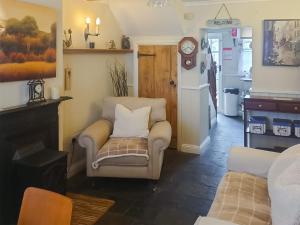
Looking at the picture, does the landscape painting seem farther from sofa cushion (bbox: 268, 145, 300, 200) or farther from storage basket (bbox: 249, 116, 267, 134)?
storage basket (bbox: 249, 116, 267, 134)

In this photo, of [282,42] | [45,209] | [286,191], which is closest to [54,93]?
[45,209]

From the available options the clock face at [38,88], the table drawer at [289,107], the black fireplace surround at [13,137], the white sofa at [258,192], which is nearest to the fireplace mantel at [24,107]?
the black fireplace surround at [13,137]

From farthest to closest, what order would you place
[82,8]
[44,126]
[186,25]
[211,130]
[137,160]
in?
[211,130] → [186,25] → [82,8] → [137,160] → [44,126]

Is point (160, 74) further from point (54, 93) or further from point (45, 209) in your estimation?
point (45, 209)

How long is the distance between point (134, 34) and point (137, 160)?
2.24 metres

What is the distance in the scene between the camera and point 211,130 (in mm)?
6242

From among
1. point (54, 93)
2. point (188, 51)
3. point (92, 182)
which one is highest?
point (188, 51)

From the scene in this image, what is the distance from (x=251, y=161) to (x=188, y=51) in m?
2.35

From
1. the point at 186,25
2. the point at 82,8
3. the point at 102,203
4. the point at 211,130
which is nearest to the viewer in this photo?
the point at 102,203

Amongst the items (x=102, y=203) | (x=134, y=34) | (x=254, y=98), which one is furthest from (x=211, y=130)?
(x=102, y=203)

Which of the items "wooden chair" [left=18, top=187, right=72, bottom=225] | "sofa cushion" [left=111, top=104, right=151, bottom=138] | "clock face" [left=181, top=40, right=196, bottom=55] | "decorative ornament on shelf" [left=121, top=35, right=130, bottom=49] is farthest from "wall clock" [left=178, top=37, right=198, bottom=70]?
"wooden chair" [left=18, top=187, right=72, bottom=225]

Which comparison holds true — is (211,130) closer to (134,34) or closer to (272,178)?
(134,34)

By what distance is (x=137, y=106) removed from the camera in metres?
4.07

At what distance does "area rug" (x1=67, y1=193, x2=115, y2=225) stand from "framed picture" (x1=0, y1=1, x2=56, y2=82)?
4.16 ft
